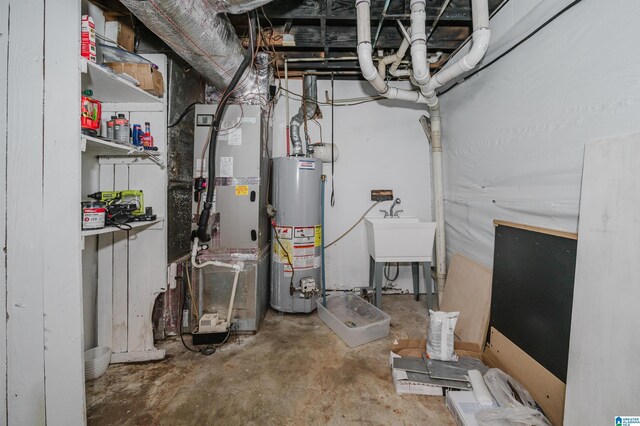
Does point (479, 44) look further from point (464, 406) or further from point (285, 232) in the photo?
point (464, 406)

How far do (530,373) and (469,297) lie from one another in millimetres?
623

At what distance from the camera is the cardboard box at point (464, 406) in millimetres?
1152

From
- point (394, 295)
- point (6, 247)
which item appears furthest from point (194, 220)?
point (394, 295)

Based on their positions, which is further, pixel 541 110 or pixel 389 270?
pixel 389 270

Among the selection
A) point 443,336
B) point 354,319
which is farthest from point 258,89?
point 443,336

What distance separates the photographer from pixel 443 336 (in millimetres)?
1506

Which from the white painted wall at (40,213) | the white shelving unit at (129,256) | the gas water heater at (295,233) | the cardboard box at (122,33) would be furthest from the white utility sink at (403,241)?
the cardboard box at (122,33)

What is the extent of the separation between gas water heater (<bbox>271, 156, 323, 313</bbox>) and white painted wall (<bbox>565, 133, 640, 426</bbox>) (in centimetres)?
168

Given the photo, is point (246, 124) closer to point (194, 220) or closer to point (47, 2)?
point (194, 220)

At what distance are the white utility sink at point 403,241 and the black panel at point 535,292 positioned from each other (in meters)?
0.59

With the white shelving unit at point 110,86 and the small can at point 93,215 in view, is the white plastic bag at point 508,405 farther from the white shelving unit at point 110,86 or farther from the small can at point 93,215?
the white shelving unit at point 110,86

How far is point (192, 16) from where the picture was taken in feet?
4.31

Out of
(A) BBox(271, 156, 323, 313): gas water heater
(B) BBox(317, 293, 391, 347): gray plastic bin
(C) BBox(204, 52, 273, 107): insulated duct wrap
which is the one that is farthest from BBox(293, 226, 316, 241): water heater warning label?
(C) BBox(204, 52, 273, 107): insulated duct wrap

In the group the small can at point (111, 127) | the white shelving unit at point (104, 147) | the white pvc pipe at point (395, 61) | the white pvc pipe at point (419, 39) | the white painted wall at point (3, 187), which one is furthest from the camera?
the white pvc pipe at point (395, 61)
